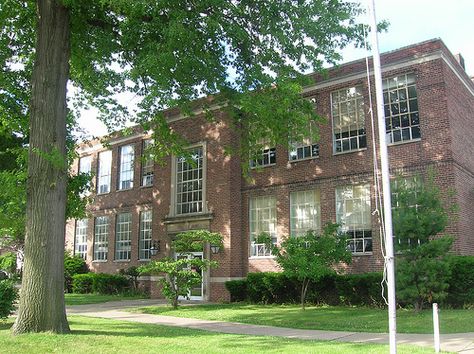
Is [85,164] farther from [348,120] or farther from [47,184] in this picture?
[47,184]

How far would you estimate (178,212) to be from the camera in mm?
23938

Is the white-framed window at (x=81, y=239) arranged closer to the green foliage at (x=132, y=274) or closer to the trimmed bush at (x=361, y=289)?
the green foliage at (x=132, y=274)

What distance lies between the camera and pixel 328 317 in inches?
574

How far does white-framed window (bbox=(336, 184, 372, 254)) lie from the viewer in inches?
723

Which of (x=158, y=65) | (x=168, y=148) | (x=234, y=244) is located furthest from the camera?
(x=234, y=244)

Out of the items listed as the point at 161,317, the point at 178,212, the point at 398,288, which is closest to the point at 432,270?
the point at 398,288

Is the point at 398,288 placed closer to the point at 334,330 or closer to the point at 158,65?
the point at 334,330

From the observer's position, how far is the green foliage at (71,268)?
98.4 ft

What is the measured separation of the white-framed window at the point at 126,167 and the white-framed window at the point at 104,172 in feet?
3.93

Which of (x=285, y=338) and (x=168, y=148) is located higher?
(x=168, y=148)

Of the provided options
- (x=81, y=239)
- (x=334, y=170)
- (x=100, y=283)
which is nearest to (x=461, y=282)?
(x=334, y=170)

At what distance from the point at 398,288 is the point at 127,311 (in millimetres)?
9657

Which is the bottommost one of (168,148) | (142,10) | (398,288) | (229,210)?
(398,288)

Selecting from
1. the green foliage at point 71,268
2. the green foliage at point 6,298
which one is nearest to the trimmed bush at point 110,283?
the green foliage at point 71,268
